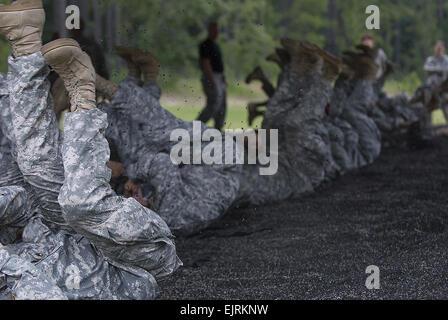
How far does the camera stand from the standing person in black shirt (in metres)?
9.27

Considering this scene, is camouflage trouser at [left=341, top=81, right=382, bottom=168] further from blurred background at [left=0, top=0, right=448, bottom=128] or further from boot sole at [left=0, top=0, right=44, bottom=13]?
boot sole at [left=0, top=0, right=44, bottom=13]

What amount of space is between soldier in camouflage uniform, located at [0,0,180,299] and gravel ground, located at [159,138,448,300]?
665 millimetres

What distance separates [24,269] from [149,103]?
2.59 meters

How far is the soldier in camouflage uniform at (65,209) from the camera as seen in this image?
126 inches

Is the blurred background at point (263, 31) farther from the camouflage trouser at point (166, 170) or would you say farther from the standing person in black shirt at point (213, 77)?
the camouflage trouser at point (166, 170)

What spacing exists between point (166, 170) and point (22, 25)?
6.71 ft

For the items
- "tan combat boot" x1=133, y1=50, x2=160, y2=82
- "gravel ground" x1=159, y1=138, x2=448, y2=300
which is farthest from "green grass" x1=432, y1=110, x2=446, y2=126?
"tan combat boot" x1=133, y1=50, x2=160, y2=82

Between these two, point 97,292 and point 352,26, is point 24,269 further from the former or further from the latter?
point 352,26

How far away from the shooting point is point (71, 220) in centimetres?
321

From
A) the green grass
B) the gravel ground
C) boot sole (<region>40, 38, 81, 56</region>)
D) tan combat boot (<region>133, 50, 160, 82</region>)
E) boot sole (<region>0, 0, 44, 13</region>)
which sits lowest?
the green grass

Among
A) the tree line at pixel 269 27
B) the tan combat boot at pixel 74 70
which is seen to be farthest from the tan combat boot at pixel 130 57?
the tree line at pixel 269 27

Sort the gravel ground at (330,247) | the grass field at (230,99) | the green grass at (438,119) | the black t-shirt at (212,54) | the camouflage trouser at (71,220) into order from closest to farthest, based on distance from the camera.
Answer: the camouflage trouser at (71,220)
the gravel ground at (330,247)
the grass field at (230,99)
the black t-shirt at (212,54)
the green grass at (438,119)

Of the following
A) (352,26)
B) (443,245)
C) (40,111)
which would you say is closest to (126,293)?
(40,111)

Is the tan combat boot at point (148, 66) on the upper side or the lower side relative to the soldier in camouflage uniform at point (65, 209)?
upper
